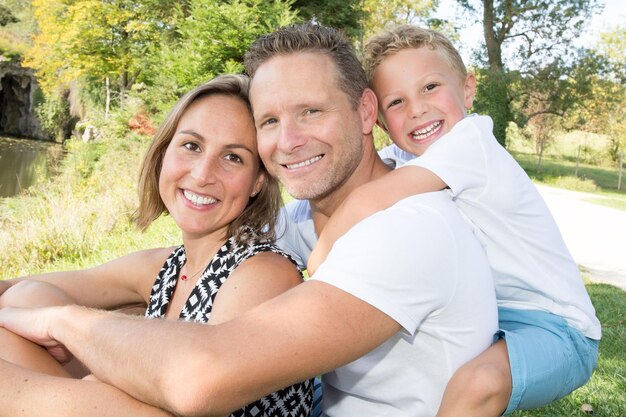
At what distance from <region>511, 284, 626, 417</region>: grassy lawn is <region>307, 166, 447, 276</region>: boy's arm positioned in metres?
1.99

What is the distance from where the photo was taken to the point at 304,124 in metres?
2.51

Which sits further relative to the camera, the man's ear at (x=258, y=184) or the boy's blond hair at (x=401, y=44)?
the boy's blond hair at (x=401, y=44)

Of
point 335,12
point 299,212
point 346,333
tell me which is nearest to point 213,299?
point 346,333

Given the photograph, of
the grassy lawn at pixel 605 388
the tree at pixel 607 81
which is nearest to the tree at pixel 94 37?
the tree at pixel 607 81

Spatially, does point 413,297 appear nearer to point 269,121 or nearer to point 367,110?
point 269,121

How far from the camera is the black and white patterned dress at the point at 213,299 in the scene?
2.02 m

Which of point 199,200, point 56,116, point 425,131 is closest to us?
point 199,200

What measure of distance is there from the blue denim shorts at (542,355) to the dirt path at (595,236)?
6.97 metres

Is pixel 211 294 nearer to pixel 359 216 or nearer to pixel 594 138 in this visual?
pixel 359 216

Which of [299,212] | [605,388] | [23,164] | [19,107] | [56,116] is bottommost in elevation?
[23,164]

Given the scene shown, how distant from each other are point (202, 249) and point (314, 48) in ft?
3.12

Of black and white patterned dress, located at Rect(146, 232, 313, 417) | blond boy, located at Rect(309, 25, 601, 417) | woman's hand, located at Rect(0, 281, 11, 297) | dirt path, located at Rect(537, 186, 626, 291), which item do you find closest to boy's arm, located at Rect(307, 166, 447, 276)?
blond boy, located at Rect(309, 25, 601, 417)

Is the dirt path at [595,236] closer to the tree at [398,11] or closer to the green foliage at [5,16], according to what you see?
the tree at [398,11]

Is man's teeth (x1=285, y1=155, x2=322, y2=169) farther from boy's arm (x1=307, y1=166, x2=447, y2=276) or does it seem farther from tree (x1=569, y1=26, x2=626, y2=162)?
tree (x1=569, y1=26, x2=626, y2=162)
